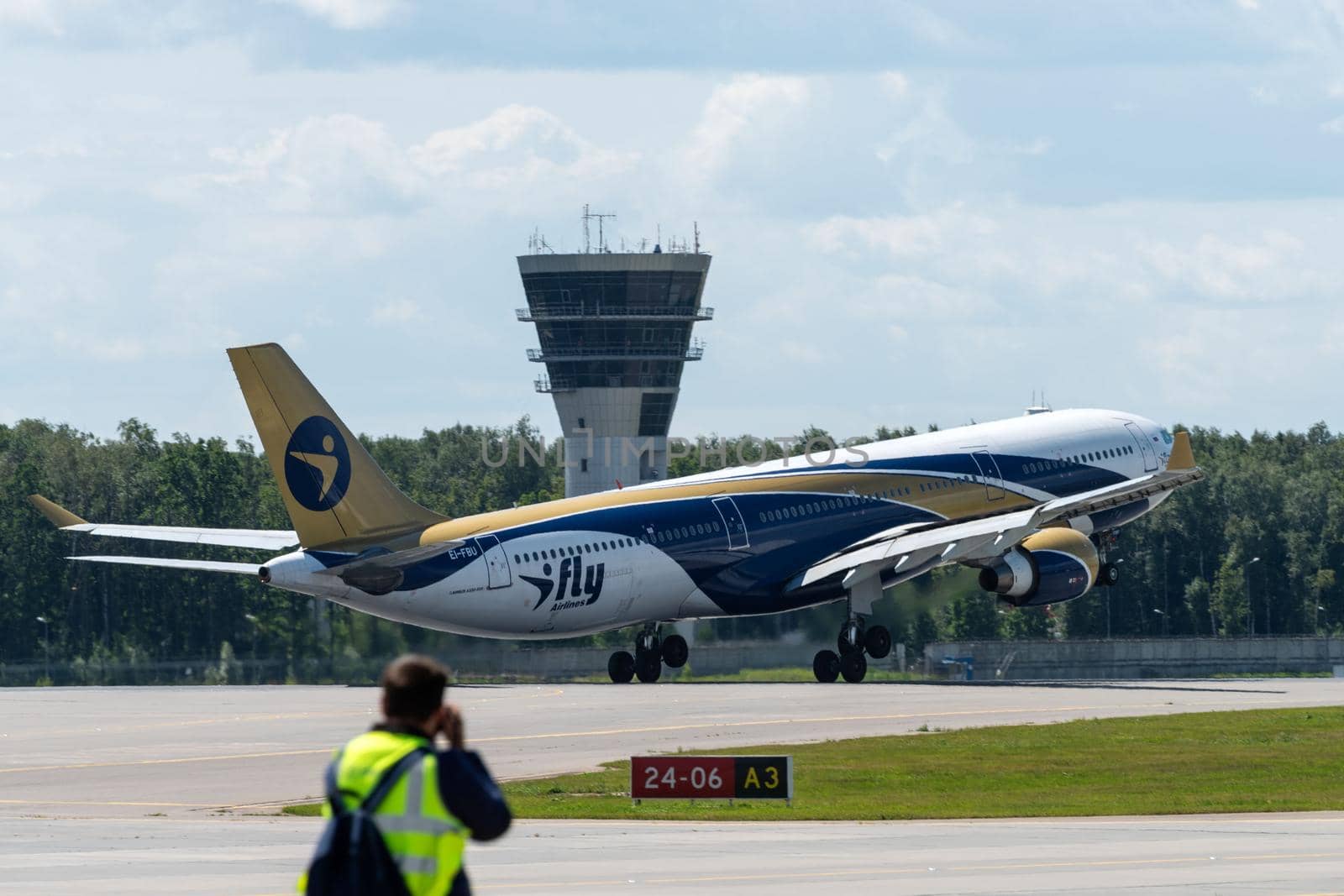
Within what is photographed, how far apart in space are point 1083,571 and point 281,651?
33717 millimetres

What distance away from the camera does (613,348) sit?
450 ft

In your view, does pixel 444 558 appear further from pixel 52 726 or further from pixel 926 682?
pixel 926 682

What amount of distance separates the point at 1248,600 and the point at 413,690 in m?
137

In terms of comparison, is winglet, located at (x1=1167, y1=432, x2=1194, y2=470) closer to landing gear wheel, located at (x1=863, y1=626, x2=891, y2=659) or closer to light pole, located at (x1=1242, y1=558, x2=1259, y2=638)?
landing gear wheel, located at (x1=863, y1=626, x2=891, y2=659)

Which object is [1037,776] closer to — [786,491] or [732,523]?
[732,523]

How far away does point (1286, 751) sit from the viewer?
44.0 metres

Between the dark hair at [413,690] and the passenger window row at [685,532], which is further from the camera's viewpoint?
the passenger window row at [685,532]

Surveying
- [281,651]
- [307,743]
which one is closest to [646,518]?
[307,743]

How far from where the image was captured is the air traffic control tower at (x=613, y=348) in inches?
5384

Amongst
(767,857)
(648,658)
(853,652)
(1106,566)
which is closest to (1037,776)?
(767,857)

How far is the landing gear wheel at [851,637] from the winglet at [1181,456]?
33.8 ft

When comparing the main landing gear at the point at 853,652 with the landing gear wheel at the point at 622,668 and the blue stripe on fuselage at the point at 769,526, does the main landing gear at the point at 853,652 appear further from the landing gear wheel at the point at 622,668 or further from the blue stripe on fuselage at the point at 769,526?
the landing gear wheel at the point at 622,668

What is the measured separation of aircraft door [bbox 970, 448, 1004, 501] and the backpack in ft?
192

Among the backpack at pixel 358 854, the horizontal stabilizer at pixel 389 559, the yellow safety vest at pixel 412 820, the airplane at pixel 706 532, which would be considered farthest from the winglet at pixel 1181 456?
the backpack at pixel 358 854
